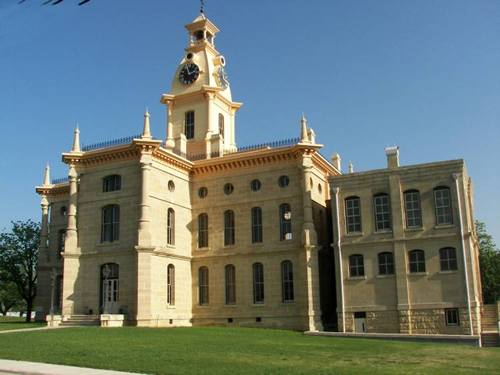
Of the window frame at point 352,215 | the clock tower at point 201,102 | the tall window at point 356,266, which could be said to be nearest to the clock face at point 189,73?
the clock tower at point 201,102

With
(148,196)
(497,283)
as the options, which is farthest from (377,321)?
(497,283)

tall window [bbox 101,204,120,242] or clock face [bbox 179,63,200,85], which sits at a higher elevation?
clock face [bbox 179,63,200,85]

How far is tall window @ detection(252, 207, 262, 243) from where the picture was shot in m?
42.2

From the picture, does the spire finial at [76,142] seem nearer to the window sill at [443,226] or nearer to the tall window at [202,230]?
the tall window at [202,230]

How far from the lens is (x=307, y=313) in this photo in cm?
3834

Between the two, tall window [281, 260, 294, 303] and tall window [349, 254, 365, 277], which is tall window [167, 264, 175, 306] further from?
tall window [349, 254, 365, 277]

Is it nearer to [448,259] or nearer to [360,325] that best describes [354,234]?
[360,325]

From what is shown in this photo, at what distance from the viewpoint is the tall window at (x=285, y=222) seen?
135ft

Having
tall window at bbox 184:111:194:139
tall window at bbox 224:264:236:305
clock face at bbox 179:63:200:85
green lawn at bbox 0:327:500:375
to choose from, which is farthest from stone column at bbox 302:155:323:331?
clock face at bbox 179:63:200:85

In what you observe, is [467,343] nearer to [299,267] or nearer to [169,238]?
[299,267]

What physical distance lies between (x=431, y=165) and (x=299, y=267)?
36.6 feet

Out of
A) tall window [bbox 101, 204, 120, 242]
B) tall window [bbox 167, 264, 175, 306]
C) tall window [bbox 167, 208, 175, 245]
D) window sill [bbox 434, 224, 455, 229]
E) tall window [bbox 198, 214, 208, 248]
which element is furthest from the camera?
tall window [bbox 198, 214, 208, 248]

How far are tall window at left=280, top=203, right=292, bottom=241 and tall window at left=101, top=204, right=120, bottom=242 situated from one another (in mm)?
11606

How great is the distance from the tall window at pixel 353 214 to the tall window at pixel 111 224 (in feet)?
52.5
